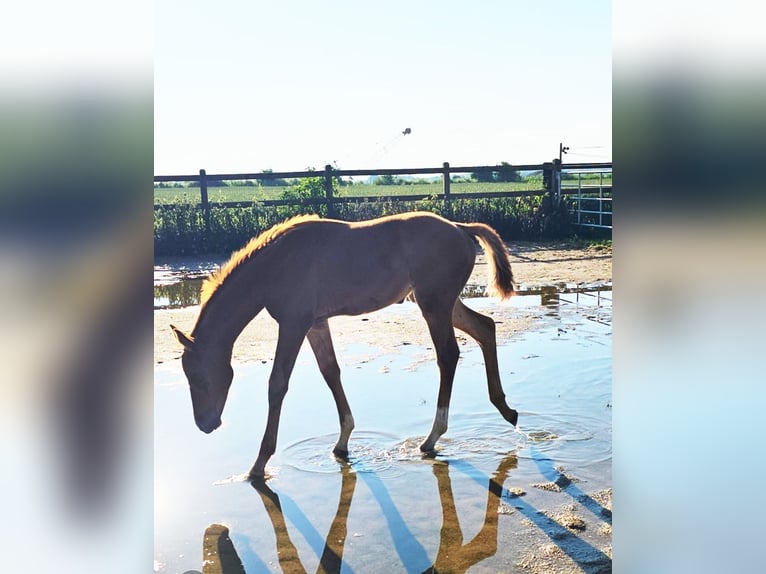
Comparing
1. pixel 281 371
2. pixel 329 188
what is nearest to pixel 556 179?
pixel 329 188

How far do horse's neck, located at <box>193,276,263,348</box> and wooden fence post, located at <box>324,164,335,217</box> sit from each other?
871 centimetres

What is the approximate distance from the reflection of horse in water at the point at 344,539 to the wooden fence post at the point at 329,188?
947 centimetres

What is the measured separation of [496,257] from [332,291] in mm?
1159

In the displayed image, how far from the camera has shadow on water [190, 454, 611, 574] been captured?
2801 millimetres

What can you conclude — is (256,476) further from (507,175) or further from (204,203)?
(507,175)

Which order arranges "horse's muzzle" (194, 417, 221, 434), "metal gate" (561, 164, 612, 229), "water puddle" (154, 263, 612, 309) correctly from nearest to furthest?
"horse's muzzle" (194, 417, 221, 434) → "water puddle" (154, 263, 612, 309) → "metal gate" (561, 164, 612, 229)

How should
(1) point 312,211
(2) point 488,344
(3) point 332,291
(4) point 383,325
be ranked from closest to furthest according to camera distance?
(3) point 332,291 < (2) point 488,344 < (4) point 383,325 < (1) point 312,211

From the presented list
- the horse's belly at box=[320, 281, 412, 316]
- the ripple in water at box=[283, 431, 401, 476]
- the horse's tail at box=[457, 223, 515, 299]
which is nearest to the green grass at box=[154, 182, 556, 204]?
the horse's tail at box=[457, 223, 515, 299]

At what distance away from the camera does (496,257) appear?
459cm

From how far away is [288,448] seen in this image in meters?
4.26

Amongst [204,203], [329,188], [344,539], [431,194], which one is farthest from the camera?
[431,194]

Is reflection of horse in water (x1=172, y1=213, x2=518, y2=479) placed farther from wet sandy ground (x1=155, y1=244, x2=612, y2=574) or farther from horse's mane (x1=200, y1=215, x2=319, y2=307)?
wet sandy ground (x1=155, y1=244, x2=612, y2=574)

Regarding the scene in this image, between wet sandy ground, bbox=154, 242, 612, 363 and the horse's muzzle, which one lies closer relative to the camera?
the horse's muzzle
